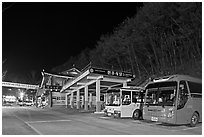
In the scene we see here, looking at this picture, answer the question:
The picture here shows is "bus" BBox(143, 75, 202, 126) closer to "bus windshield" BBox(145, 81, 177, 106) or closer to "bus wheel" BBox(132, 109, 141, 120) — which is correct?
"bus windshield" BBox(145, 81, 177, 106)

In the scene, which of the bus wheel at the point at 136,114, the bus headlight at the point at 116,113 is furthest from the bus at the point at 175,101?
the bus headlight at the point at 116,113

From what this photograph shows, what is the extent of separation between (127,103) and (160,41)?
1174 cm

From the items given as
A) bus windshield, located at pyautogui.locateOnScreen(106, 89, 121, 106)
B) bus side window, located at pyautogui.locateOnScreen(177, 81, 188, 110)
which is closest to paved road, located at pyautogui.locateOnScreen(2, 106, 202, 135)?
bus side window, located at pyautogui.locateOnScreen(177, 81, 188, 110)

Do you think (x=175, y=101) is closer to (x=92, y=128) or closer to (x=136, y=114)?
(x=92, y=128)

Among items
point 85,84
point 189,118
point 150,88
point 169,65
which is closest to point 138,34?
point 169,65

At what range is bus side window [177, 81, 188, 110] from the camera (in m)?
12.6

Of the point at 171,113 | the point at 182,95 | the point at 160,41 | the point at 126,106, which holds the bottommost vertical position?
the point at 171,113

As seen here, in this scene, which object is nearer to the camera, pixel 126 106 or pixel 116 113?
pixel 126 106

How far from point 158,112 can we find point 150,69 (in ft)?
64.3

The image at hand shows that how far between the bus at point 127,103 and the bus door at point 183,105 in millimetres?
4739

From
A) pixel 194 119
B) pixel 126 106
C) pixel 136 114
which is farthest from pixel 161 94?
pixel 126 106

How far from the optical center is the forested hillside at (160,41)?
2155cm

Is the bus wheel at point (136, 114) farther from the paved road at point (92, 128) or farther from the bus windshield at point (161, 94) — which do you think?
the bus windshield at point (161, 94)

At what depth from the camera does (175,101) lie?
12.6m
